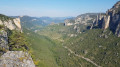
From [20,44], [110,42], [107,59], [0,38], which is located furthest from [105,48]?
[0,38]

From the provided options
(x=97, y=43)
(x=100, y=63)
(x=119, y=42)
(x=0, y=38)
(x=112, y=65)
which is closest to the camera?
(x=0, y=38)

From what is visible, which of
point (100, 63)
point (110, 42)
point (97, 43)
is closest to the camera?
point (100, 63)

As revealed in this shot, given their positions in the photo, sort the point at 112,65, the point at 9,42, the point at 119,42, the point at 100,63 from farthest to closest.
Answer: the point at 119,42 < the point at 100,63 < the point at 112,65 < the point at 9,42

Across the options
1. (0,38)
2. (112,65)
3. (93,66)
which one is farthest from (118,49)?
(0,38)

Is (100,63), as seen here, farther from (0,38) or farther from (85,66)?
(0,38)

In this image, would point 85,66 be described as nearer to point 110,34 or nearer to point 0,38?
point 110,34

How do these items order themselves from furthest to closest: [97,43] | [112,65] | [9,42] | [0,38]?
[97,43]
[112,65]
[9,42]
[0,38]

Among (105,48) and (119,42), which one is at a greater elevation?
(119,42)

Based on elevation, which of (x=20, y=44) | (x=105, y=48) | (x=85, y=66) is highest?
(x=20, y=44)

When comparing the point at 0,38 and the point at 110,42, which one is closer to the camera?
the point at 0,38
